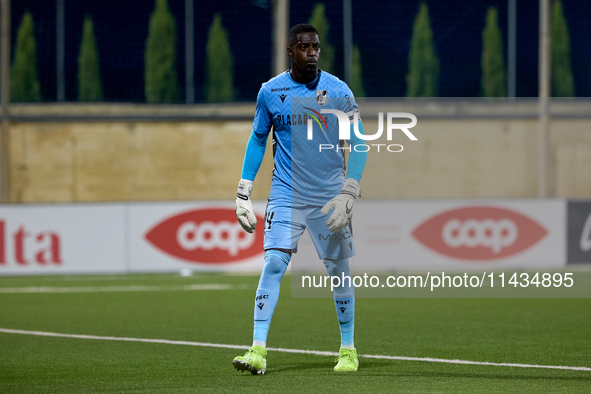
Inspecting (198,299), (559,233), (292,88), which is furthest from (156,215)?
(292,88)

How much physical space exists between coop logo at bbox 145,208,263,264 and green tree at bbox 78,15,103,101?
490 inches

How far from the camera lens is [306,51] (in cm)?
574

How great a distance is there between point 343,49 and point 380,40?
3.65 ft

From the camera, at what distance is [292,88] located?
5.88 metres

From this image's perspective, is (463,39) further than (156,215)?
Yes

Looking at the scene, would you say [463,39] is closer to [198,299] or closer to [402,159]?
→ [402,159]

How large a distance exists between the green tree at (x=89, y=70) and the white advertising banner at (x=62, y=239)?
39.2ft

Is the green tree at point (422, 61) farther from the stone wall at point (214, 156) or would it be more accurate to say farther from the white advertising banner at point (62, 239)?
the white advertising banner at point (62, 239)

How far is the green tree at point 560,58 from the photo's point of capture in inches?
1068

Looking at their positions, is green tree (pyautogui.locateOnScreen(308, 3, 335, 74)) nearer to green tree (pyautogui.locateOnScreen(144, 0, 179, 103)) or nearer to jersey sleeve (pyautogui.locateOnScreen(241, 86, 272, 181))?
green tree (pyautogui.locateOnScreen(144, 0, 179, 103))

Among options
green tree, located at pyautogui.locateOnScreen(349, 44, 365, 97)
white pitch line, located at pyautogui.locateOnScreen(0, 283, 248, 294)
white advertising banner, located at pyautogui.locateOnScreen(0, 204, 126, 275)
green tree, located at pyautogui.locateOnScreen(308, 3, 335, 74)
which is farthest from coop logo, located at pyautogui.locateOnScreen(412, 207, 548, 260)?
green tree, located at pyautogui.locateOnScreen(308, 3, 335, 74)

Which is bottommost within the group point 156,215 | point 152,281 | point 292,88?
point 152,281

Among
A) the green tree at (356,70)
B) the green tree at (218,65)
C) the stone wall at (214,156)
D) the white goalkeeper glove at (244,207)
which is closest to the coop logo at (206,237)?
A: the white goalkeeper glove at (244,207)

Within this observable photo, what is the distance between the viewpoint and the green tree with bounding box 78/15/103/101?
85.3 feet
